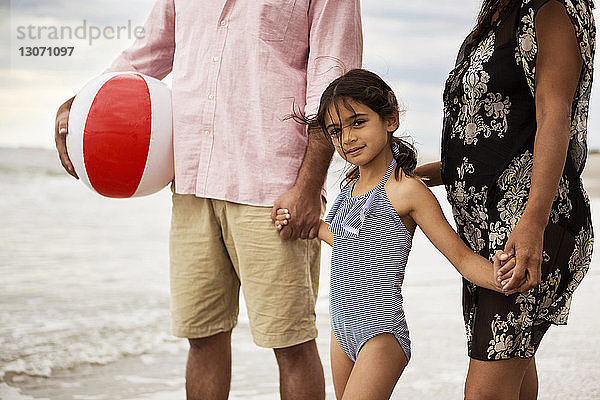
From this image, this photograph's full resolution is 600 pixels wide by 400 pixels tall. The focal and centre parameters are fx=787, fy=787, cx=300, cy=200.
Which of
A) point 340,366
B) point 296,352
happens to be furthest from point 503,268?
point 296,352

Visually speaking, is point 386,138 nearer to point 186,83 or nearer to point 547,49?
point 547,49

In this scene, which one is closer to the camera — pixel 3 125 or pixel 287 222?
pixel 287 222

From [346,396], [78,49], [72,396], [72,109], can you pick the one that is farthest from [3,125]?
[346,396]

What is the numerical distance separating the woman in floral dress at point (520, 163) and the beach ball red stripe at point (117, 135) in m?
0.81

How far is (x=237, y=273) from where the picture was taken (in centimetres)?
223

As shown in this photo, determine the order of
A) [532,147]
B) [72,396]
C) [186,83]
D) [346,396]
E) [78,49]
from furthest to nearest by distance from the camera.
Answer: [78,49]
[72,396]
[186,83]
[346,396]
[532,147]

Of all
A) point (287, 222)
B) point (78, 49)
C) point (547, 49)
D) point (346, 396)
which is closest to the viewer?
point (547, 49)

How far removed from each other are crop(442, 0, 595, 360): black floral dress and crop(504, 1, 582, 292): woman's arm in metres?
0.05

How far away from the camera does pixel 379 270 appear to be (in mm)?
1790

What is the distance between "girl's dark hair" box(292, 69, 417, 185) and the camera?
5.85 ft

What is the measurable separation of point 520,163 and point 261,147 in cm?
69

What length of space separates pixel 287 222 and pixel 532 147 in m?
0.65

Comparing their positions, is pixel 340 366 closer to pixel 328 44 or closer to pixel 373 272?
pixel 373 272

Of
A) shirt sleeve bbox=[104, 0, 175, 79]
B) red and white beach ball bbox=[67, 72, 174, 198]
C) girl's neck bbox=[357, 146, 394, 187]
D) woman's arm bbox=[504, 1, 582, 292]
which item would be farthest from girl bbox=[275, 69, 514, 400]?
shirt sleeve bbox=[104, 0, 175, 79]
